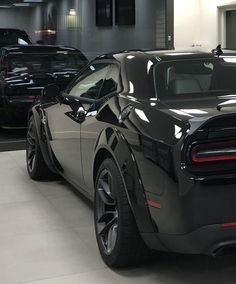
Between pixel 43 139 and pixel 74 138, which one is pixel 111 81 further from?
pixel 43 139

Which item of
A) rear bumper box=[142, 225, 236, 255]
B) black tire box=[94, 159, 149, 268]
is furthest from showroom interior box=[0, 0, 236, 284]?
rear bumper box=[142, 225, 236, 255]

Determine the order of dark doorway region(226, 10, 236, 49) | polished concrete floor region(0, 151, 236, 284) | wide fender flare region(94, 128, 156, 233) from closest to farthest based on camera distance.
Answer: wide fender flare region(94, 128, 156, 233)
polished concrete floor region(0, 151, 236, 284)
dark doorway region(226, 10, 236, 49)

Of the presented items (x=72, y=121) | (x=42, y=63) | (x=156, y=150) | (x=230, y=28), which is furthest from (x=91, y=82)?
(x=230, y=28)

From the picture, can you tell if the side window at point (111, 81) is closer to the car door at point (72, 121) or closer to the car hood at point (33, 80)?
the car door at point (72, 121)

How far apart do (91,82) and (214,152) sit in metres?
1.82

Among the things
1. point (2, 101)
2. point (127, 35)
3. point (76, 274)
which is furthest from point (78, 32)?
point (76, 274)

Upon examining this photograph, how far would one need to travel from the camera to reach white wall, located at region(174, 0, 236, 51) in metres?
9.74

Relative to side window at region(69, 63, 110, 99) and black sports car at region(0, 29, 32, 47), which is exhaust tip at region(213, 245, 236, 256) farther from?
black sports car at region(0, 29, 32, 47)

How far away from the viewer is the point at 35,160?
564 cm

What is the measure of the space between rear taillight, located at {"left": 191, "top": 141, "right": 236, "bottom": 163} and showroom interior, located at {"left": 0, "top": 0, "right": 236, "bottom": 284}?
0.49 ft

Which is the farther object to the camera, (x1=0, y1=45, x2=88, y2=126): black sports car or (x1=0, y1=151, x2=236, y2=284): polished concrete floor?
(x1=0, y1=45, x2=88, y2=126): black sports car

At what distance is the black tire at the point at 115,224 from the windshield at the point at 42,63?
4.53 metres

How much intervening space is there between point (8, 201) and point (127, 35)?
5.17 m

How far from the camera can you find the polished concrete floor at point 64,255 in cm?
327
